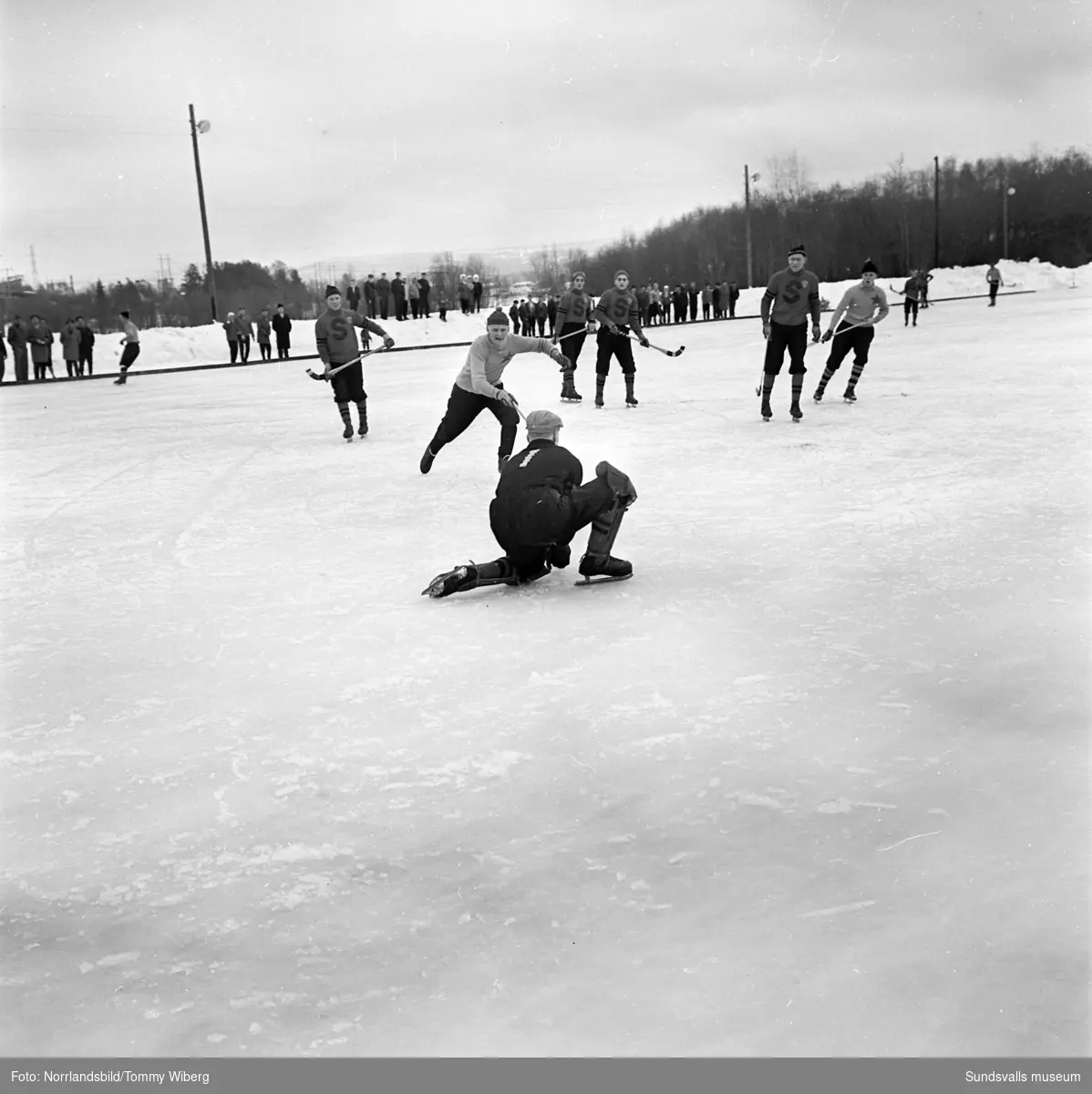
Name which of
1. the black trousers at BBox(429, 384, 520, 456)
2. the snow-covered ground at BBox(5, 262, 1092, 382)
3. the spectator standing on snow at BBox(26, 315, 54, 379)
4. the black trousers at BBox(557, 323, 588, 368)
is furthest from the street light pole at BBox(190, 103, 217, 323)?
the black trousers at BBox(429, 384, 520, 456)

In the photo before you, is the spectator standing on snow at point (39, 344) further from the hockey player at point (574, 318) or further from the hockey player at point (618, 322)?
the hockey player at point (618, 322)

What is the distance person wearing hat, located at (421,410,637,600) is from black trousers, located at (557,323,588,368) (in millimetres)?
8844

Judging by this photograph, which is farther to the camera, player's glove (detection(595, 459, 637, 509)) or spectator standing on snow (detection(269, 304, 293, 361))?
spectator standing on snow (detection(269, 304, 293, 361))

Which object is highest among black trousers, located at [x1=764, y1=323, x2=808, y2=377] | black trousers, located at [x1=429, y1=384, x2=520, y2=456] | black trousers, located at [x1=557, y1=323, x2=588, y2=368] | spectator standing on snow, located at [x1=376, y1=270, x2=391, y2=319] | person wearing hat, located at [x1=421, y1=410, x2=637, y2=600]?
spectator standing on snow, located at [x1=376, y1=270, x2=391, y2=319]

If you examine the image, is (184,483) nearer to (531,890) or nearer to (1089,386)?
(531,890)

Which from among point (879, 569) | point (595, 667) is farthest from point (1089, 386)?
point (595, 667)

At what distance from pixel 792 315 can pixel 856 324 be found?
2080mm

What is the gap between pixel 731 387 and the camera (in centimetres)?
1424

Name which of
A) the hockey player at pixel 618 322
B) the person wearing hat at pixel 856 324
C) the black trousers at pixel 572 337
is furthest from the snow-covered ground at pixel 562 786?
the black trousers at pixel 572 337

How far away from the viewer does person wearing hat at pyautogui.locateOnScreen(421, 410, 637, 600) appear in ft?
16.7

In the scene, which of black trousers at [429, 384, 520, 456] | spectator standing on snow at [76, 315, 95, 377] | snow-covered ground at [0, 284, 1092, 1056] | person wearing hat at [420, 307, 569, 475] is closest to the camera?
snow-covered ground at [0, 284, 1092, 1056]

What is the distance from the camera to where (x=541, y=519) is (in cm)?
509

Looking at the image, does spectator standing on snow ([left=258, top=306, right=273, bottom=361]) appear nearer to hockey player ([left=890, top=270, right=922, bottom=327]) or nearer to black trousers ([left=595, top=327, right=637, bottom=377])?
hockey player ([left=890, top=270, right=922, bottom=327])

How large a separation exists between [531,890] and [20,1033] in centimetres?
111
